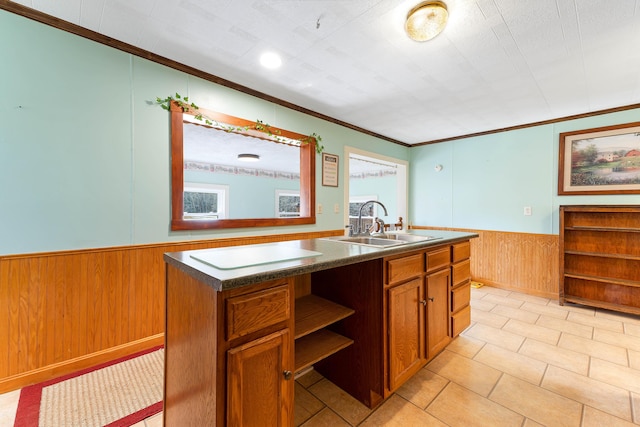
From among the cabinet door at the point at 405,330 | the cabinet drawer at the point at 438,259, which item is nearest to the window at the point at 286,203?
the cabinet drawer at the point at 438,259

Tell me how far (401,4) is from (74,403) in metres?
2.95

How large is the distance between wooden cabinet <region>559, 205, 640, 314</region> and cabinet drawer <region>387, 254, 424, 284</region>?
2.48 metres

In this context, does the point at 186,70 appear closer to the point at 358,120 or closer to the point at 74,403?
the point at 358,120

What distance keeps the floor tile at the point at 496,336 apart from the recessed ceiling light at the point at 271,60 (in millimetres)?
2870

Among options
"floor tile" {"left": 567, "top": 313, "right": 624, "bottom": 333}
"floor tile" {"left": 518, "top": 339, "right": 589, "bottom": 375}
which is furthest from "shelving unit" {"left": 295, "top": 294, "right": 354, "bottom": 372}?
"floor tile" {"left": 567, "top": 313, "right": 624, "bottom": 333}

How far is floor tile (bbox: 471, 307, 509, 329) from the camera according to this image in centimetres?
268

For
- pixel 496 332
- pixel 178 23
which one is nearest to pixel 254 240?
pixel 178 23

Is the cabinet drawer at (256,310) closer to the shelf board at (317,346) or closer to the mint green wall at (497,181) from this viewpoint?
the shelf board at (317,346)

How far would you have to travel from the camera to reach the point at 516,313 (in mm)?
2941

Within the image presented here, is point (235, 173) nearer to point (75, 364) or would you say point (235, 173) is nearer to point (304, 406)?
point (75, 364)

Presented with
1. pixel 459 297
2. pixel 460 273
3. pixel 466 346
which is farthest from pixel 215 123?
pixel 466 346

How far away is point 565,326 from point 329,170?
291cm

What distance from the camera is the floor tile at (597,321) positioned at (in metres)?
2.59

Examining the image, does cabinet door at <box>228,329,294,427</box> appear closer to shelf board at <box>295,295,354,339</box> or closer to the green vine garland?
shelf board at <box>295,295,354,339</box>
